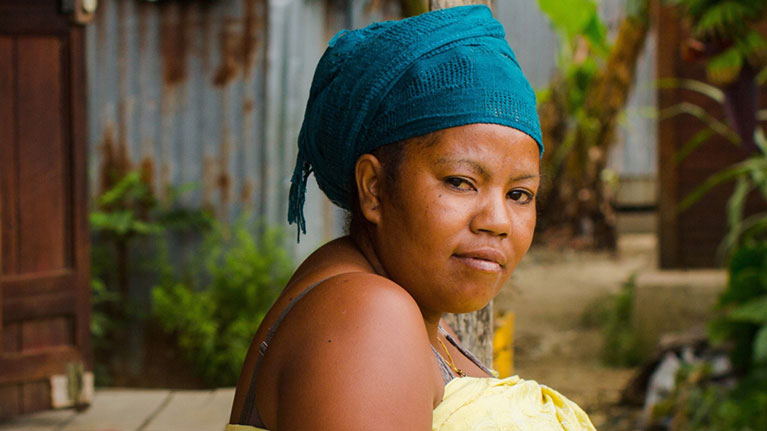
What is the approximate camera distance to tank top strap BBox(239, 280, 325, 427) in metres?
1.22

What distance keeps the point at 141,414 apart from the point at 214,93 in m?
2.48

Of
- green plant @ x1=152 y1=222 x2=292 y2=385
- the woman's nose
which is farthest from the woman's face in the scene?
green plant @ x1=152 y1=222 x2=292 y2=385

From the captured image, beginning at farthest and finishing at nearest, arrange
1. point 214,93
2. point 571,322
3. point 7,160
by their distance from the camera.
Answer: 1. point 571,322
2. point 214,93
3. point 7,160

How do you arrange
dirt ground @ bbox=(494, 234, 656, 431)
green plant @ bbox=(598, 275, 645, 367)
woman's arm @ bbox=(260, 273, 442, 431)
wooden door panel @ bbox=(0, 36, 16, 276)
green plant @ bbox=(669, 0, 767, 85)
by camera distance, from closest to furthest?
woman's arm @ bbox=(260, 273, 442, 431)
wooden door panel @ bbox=(0, 36, 16, 276)
green plant @ bbox=(669, 0, 767, 85)
dirt ground @ bbox=(494, 234, 656, 431)
green plant @ bbox=(598, 275, 645, 367)

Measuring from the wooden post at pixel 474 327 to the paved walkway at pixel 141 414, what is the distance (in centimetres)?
138

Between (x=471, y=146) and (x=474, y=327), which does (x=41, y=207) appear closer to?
(x=474, y=327)

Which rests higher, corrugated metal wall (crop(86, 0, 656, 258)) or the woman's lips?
corrugated metal wall (crop(86, 0, 656, 258))

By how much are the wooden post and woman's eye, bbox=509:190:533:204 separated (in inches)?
35.4

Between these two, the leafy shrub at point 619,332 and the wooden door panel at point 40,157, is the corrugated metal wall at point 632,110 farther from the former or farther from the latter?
the wooden door panel at point 40,157

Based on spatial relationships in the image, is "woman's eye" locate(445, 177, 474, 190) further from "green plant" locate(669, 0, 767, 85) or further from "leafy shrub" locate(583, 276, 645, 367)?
"leafy shrub" locate(583, 276, 645, 367)

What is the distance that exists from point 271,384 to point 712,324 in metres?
Answer: 4.26

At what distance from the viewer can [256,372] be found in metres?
1.25

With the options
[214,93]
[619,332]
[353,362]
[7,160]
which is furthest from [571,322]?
[353,362]

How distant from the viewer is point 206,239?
5.58 m
